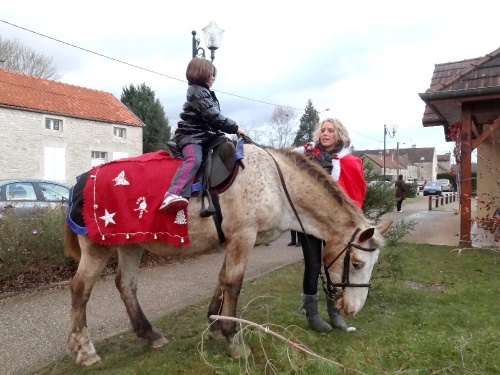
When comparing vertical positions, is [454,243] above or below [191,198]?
below

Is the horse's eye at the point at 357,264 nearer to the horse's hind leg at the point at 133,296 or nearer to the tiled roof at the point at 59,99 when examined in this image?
the horse's hind leg at the point at 133,296

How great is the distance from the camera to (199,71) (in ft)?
11.3

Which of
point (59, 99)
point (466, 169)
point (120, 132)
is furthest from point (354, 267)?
point (120, 132)

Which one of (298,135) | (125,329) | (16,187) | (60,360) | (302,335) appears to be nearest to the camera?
(60,360)

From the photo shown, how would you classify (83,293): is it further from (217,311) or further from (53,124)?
(53,124)

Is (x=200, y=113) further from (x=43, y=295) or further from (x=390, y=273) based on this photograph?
(x=43, y=295)

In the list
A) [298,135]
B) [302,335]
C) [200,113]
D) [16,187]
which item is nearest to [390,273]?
[302,335]

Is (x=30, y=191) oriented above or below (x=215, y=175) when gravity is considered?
below

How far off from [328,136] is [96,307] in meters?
3.46

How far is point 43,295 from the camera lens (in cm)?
563

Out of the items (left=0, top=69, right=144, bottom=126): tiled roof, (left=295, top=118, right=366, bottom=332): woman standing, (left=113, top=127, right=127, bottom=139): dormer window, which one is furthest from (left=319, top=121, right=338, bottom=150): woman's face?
(left=113, top=127, right=127, bottom=139): dormer window

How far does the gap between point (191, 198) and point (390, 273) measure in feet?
10.8

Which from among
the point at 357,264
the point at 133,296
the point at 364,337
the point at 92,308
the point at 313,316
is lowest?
the point at 92,308

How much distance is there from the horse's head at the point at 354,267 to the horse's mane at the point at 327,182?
0.52ft
